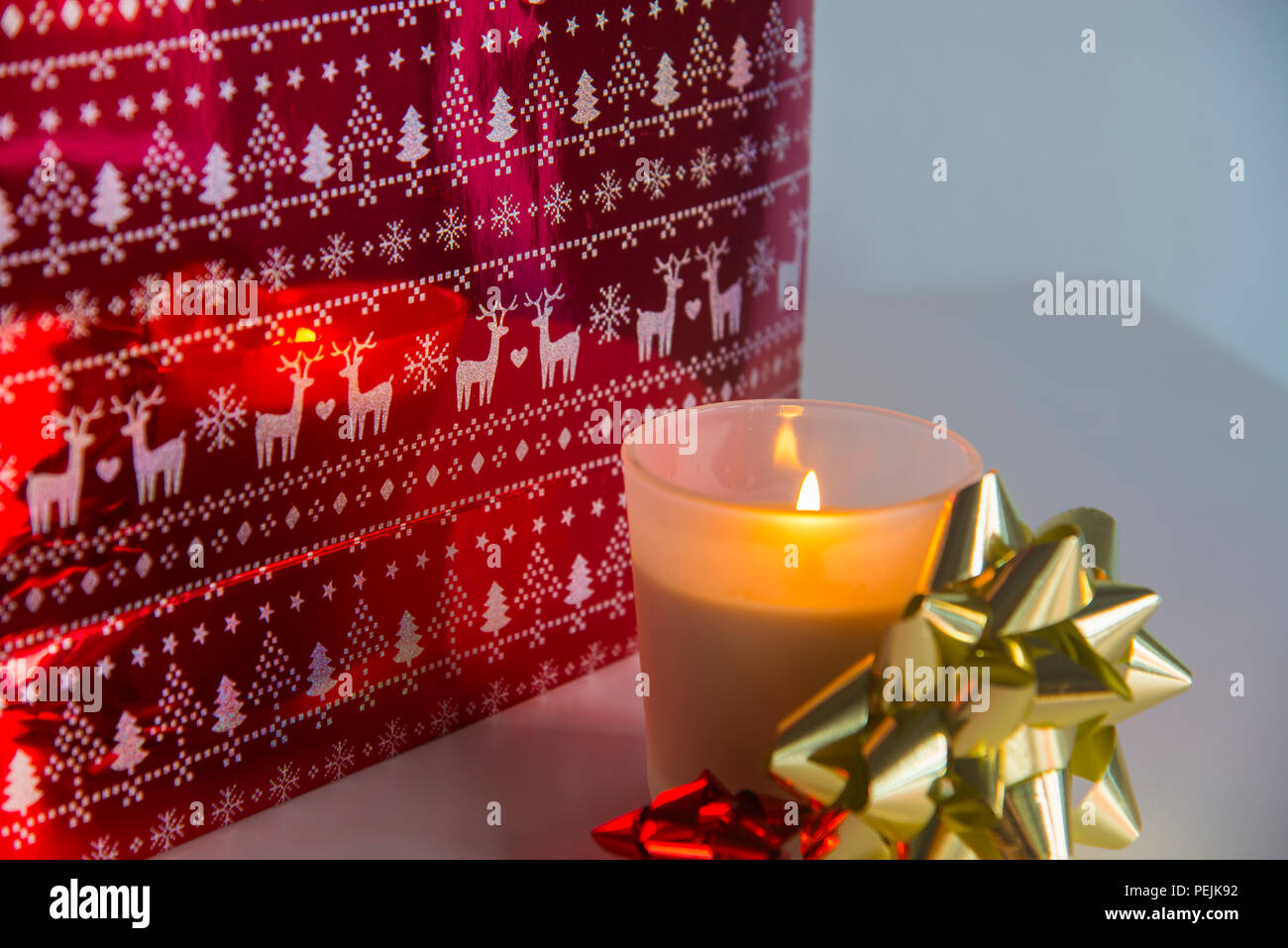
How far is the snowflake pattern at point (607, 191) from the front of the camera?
0.52 meters

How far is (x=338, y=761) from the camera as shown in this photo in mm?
502

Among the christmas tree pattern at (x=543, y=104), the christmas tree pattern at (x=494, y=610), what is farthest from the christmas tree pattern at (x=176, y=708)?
the christmas tree pattern at (x=543, y=104)

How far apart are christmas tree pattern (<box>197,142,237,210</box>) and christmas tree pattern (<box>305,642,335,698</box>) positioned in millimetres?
154

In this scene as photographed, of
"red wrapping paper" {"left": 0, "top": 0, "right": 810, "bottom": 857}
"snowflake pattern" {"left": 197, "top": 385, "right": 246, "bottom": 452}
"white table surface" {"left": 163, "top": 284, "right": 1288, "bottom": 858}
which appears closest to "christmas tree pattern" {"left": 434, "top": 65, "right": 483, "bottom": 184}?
"red wrapping paper" {"left": 0, "top": 0, "right": 810, "bottom": 857}

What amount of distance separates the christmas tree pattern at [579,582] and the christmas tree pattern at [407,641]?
0.23 feet

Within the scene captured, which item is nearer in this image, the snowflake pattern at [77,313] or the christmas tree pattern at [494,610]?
the snowflake pattern at [77,313]

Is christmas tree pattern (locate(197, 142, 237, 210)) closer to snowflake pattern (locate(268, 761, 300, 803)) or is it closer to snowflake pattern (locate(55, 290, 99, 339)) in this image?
snowflake pattern (locate(55, 290, 99, 339))

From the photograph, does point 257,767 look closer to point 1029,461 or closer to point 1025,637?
point 1025,637

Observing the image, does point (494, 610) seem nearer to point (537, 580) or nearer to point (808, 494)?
point (537, 580)

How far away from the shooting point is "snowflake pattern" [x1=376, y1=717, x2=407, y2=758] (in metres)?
0.51

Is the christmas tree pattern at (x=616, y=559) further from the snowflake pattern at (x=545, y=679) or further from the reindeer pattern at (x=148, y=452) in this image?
the reindeer pattern at (x=148, y=452)

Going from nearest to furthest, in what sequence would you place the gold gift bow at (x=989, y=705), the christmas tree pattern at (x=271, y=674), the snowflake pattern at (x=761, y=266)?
the gold gift bow at (x=989, y=705) < the christmas tree pattern at (x=271, y=674) < the snowflake pattern at (x=761, y=266)

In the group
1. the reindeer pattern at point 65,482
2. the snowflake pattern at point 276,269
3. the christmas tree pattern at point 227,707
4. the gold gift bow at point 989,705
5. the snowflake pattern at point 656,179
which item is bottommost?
the christmas tree pattern at point 227,707
